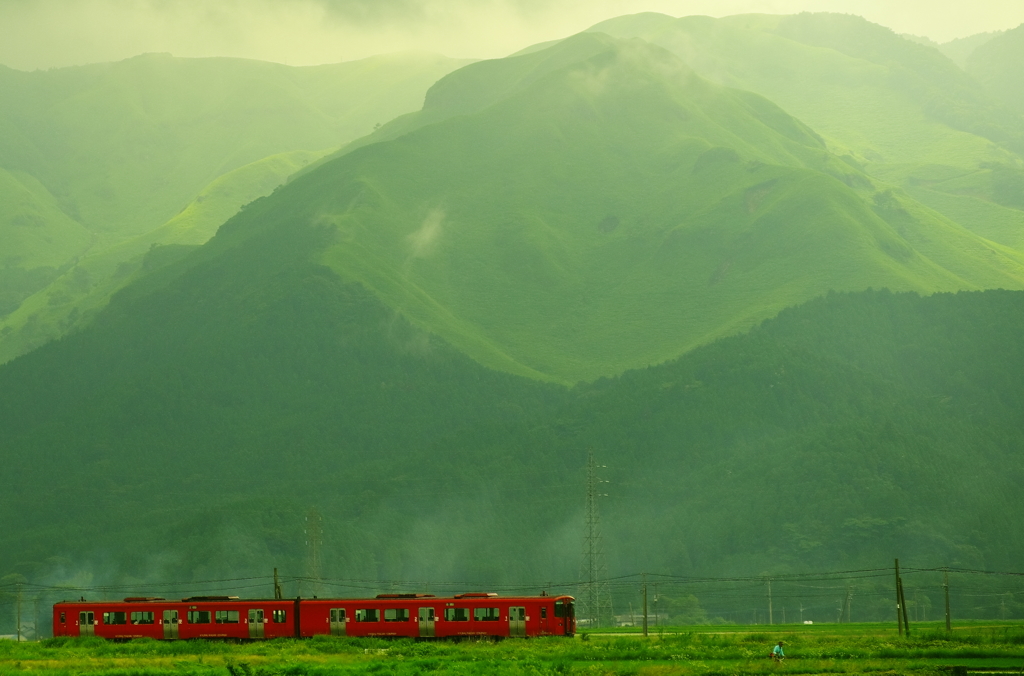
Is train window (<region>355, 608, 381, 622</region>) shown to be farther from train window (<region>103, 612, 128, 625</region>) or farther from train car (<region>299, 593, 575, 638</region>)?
train window (<region>103, 612, 128, 625</region>)

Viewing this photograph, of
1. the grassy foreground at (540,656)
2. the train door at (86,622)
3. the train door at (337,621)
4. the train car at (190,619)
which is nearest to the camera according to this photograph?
the grassy foreground at (540,656)

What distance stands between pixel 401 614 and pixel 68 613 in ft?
96.5

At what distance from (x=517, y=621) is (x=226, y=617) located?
963 inches

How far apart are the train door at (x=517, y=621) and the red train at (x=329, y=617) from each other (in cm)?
8

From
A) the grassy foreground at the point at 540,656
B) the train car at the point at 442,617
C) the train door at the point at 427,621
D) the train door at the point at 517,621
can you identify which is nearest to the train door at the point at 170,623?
the grassy foreground at the point at 540,656

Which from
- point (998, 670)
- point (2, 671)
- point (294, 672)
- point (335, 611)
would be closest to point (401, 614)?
point (335, 611)

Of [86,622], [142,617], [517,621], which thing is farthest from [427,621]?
[86,622]

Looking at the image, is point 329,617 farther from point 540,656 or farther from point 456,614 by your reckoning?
point 540,656

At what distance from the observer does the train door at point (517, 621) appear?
384 ft

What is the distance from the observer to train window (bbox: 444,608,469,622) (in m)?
117

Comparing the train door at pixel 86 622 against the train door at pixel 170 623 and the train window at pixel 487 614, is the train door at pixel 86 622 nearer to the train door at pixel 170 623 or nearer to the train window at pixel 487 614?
the train door at pixel 170 623

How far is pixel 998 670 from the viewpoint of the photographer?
307 ft

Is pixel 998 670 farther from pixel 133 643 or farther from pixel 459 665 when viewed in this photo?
pixel 133 643

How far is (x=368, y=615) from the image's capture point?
11844 centimetres
